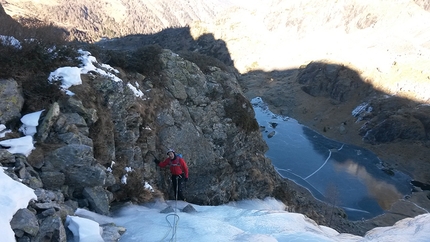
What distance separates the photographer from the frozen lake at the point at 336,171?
54.1 meters

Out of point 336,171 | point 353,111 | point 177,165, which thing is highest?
point 353,111

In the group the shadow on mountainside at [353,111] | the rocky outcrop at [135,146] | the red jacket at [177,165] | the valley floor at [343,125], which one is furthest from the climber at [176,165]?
the shadow on mountainside at [353,111]

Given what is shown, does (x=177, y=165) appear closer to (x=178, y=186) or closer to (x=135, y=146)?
(x=178, y=186)

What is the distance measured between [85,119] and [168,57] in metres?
10.9

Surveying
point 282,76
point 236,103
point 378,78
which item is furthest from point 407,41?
point 236,103

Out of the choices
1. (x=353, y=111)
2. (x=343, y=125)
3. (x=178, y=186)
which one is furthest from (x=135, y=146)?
(x=353, y=111)

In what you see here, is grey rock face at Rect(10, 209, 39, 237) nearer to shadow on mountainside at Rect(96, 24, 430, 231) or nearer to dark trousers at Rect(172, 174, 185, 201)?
dark trousers at Rect(172, 174, 185, 201)

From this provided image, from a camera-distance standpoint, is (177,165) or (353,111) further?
(353,111)

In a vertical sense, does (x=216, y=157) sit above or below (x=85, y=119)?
below

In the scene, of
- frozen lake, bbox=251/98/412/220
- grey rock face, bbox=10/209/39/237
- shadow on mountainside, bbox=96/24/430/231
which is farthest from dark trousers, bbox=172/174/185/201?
shadow on mountainside, bbox=96/24/430/231

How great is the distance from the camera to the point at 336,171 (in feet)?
216

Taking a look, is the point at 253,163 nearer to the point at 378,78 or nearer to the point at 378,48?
the point at 378,78

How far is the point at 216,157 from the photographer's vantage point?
71.8 feet

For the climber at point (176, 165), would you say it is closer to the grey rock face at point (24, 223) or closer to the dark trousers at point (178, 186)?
the dark trousers at point (178, 186)
